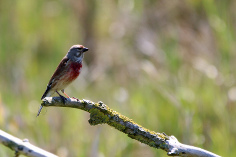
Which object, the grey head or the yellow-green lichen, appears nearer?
the yellow-green lichen

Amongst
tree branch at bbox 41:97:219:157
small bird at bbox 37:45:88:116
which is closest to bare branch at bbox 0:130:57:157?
tree branch at bbox 41:97:219:157

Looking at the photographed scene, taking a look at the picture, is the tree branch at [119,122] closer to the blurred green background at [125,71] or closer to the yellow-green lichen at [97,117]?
the yellow-green lichen at [97,117]

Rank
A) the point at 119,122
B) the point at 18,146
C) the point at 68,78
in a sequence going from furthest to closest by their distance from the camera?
1. the point at 68,78
2. the point at 119,122
3. the point at 18,146

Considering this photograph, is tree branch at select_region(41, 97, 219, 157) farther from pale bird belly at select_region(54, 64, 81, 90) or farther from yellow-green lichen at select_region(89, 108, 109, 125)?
pale bird belly at select_region(54, 64, 81, 90)

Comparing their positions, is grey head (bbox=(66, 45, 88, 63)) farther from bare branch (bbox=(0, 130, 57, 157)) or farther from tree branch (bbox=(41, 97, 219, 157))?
bare branch (bbox=(0, 130, 57, 157))

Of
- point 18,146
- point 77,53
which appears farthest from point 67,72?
point 18,146

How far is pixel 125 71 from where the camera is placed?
21.6 ft

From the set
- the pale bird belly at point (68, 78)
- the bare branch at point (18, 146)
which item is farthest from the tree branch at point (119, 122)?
the pale bird belly at point (68, 78)

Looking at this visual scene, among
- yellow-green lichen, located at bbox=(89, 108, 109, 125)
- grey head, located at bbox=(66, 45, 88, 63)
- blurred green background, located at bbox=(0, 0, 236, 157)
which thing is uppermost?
blurred green background, located at bbox=(0, 0, 236, 157)

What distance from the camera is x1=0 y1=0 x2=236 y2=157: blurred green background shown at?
166 inches

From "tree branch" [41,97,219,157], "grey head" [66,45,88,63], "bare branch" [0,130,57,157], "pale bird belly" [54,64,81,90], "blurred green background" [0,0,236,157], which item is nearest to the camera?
"bare branch" [0,130,57,157]

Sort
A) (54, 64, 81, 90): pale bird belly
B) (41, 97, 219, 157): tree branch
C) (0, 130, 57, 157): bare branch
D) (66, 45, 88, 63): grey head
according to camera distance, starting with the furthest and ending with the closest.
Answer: (66, 45, 88, 63): grey head
(54, 64, 81, 90): pale bird belly
(41, 97, 219, 157): tree branch
(0, 130, 57, 157): bare branch

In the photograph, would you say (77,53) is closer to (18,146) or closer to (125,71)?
(18,146)

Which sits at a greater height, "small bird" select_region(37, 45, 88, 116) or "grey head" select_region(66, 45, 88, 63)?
"grey head" select_region(66, 45, 88, 63)
